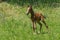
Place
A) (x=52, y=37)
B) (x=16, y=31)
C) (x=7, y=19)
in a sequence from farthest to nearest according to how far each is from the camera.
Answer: (x=7, y=19), (x=16, y=31), (x=52, y=37)

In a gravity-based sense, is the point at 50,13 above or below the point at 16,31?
below

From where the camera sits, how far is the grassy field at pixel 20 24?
1153 cm

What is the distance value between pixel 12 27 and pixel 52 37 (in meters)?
2.74

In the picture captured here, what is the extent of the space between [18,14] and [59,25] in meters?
3.84

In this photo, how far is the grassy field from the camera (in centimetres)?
1153

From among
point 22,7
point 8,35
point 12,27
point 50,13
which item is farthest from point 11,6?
point 8,35

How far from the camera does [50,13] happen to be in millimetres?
17625

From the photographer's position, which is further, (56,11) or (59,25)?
(56,11)

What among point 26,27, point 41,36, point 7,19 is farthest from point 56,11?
point 41,36

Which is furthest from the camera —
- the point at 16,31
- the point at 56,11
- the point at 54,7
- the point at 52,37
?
the point at 54,7

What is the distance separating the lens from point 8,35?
38.9 ft

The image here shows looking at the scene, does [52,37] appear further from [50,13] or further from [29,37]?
[50,13]

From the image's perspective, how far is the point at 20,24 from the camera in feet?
46.2

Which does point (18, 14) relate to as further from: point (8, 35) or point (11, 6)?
point (8, 35)
